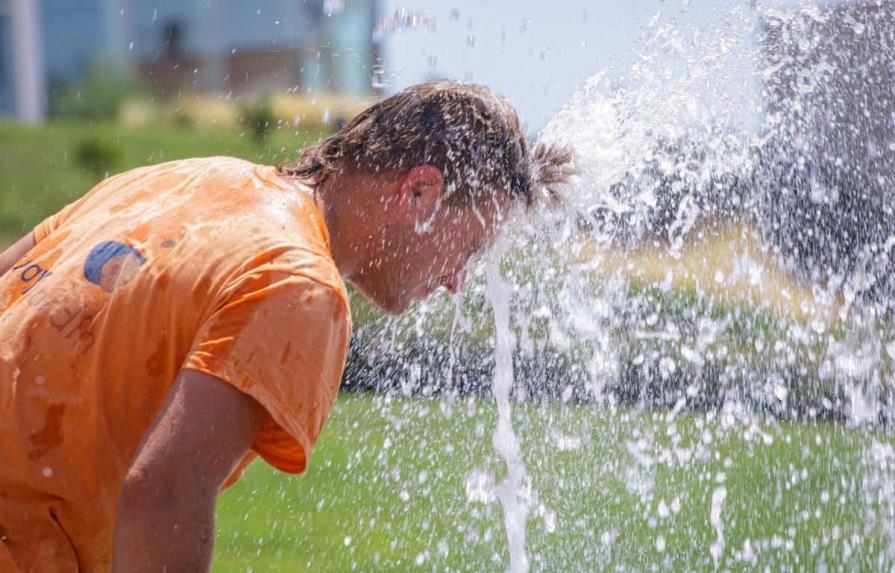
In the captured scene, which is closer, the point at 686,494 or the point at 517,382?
the point at 686,494

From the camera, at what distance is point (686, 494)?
5.19 meters

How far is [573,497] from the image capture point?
4902 mm

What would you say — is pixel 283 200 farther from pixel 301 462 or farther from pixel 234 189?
pixel 301 462

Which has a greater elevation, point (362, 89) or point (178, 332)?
point (178, 332)

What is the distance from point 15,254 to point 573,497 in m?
3.01

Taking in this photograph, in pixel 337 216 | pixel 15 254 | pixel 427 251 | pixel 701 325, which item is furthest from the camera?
pixel 701 325

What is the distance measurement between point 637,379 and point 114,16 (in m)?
12.5

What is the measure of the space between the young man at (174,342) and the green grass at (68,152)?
8.71 metres

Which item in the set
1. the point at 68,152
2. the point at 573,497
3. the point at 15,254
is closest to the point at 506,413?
the point at 573,497

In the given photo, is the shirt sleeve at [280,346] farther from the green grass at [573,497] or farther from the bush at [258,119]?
the bush at [258,119]

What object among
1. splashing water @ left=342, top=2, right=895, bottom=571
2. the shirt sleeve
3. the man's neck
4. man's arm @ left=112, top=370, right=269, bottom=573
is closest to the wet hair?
the man's neck

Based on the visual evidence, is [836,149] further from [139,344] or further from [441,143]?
[139,344]

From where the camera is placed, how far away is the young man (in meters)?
1.59

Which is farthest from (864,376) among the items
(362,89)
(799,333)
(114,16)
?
(114,16)
